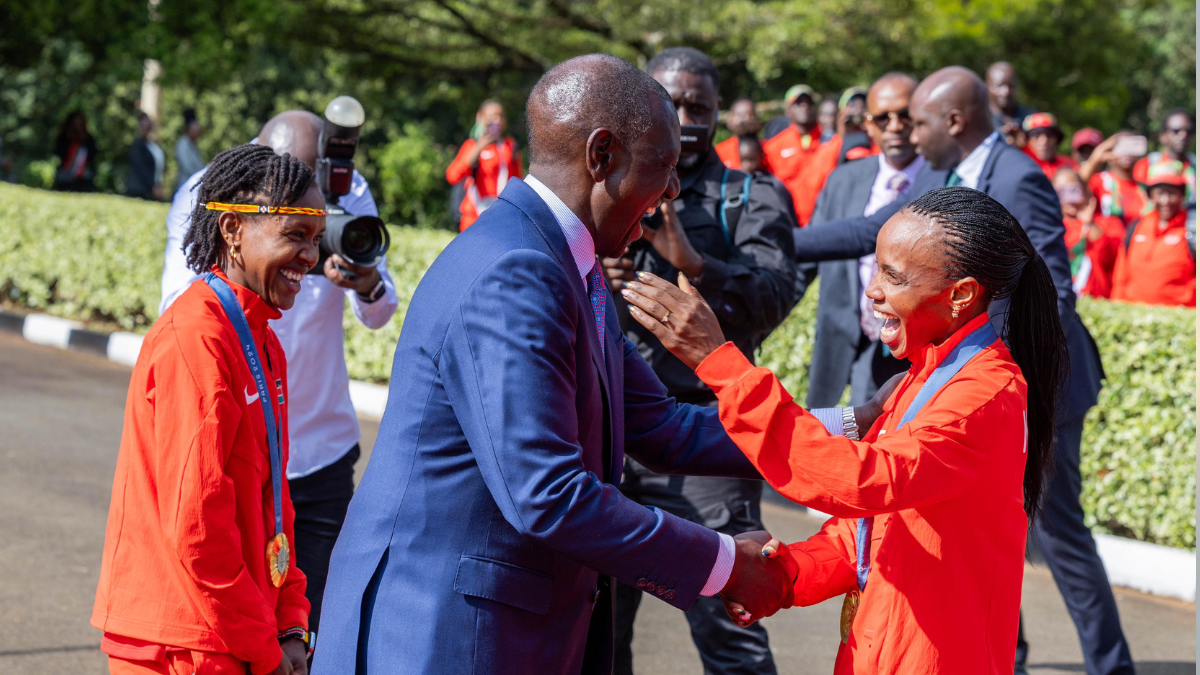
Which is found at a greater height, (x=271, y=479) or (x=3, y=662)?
(x=271, y=479)

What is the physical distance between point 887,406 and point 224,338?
1.46 m

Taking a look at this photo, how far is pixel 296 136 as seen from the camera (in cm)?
391

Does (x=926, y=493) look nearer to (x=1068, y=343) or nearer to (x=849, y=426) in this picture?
(x=849, y=426)

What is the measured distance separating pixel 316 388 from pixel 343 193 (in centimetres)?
63

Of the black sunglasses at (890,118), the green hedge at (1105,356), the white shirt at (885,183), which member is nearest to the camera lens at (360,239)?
the white shirt at (885,183)

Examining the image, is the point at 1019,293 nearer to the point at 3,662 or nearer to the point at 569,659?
the point at 569,659

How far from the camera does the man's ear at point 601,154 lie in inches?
85.6

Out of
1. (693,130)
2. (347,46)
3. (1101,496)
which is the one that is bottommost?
(1101,496)

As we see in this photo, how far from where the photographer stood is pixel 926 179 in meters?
4.87

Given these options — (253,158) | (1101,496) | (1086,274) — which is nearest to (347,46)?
(1086,274)

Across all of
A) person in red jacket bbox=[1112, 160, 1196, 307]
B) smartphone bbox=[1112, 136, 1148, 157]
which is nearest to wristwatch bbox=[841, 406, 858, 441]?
person in red jacket bbox=[1112, 160, 1196, 307]

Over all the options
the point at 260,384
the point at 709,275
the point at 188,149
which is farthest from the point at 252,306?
the point at 188,149

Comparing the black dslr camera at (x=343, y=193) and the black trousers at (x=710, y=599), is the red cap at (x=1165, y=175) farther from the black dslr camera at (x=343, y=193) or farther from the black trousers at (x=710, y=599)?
the black dslr camera at (x=343, y=193)

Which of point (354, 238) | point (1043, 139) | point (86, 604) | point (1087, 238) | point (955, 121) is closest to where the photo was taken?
point (354, 238)
